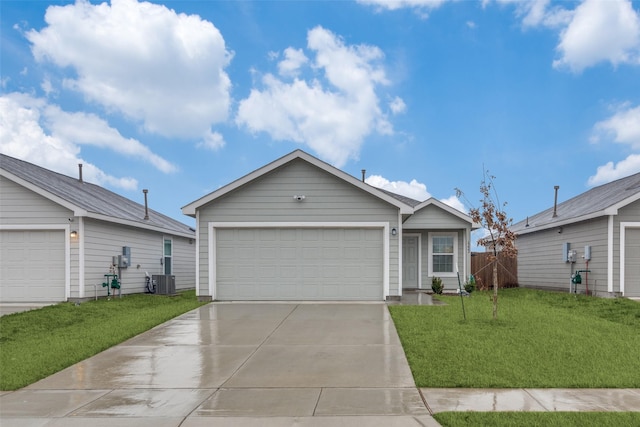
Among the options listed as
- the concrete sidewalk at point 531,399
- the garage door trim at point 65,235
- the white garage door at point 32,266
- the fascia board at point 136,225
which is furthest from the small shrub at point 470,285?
the white garage door at point 32,266

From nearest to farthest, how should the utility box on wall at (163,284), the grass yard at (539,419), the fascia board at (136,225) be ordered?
the grass yard at (539,419) < the fascia board at (136,225) < the utility box on wall at (163,284)

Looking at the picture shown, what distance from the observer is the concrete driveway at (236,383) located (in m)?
4.82

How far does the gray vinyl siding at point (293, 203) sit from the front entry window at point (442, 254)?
4333 millimetres

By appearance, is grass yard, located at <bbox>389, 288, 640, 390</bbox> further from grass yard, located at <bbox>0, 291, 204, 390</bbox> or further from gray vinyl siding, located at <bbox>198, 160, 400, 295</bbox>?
grass yard, located at <bbox>0, 291, 204, 390</bbox>

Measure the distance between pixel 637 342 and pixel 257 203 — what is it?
997 cm

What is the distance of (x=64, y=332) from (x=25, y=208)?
622 cm

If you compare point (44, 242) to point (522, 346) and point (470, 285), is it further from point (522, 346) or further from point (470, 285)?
point (470, 285)

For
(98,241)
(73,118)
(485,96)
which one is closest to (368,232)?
(485,96)

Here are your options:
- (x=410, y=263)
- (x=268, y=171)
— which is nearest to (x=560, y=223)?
(x=410, y=263)

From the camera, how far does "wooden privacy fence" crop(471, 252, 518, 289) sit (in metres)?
20.7

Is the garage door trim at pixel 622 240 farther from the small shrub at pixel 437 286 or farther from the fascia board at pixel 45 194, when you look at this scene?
the fascia board at pixel 45 194

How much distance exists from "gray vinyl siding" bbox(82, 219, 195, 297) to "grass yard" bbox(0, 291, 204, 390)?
110cm

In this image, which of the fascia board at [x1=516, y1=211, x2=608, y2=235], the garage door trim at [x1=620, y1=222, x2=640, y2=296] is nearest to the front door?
the fascia board at [x1=516, y1=211, x2=608, y2=235]

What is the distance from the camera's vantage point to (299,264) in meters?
14.0
